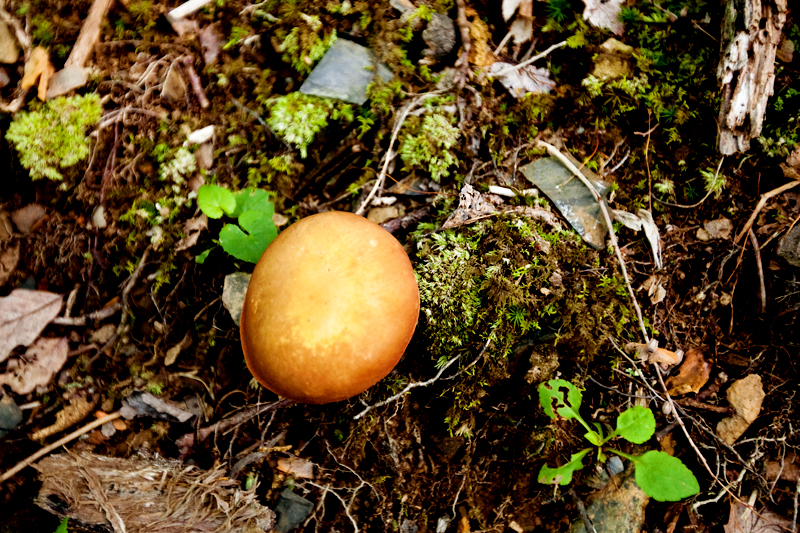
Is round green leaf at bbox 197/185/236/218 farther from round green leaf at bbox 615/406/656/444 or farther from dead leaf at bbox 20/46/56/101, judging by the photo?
round green leaf at bbox 615/406/656/444

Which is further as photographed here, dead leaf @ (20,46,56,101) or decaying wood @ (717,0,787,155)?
dead leaf @ (20,46,56,101)

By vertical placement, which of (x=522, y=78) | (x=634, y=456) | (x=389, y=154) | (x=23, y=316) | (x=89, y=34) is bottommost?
(x=634, y=456)

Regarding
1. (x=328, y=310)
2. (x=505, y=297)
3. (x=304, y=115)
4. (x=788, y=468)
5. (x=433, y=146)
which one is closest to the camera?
(x=328, y=310)

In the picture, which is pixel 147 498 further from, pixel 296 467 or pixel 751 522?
pixel 751 522

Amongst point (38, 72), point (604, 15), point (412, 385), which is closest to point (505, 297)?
point (412, 385)

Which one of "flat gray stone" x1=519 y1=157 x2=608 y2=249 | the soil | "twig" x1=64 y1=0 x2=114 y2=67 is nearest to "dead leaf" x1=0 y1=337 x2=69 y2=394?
the soil

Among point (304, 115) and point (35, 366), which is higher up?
point (304, 115)

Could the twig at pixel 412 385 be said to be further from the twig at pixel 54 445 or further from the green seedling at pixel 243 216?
the twig at pixel 54 445
